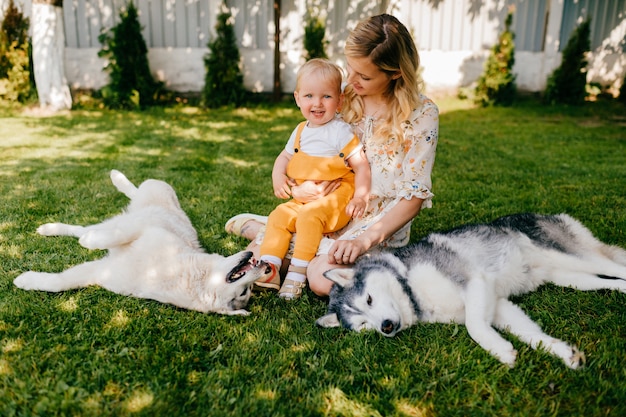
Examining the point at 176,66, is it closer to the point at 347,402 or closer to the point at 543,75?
the point at 543,75

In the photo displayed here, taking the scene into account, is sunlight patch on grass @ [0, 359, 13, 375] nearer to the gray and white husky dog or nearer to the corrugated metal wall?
the gray and white husky dog

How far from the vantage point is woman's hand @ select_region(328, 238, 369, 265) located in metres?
2.97

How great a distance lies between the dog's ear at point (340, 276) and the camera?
9.48 feet

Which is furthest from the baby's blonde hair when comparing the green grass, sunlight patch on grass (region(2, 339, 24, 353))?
sunlight patch on grass (region(2, 339, 24, 353))

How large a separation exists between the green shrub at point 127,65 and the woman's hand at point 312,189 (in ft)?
27.3

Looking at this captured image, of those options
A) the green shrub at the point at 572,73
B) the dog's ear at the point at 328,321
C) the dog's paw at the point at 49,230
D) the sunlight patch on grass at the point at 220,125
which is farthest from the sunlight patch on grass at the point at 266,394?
the green shrub at the point at 572,73

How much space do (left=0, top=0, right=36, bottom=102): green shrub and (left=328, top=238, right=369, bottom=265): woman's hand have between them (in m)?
10.00

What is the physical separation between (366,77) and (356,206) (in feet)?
2.80

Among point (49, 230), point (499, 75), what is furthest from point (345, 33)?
point (49, 230)

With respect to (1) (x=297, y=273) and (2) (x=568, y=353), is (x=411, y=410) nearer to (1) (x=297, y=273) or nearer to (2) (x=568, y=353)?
(2) (x=568, y=353)

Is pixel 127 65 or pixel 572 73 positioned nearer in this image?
pixel 127 65

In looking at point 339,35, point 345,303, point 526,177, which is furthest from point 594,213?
point 339,35

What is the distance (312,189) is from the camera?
11.2 ft

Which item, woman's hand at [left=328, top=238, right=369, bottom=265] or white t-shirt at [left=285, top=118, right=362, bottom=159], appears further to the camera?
white t-shirt at [left=285, top=118, right=362, bottom=159]
